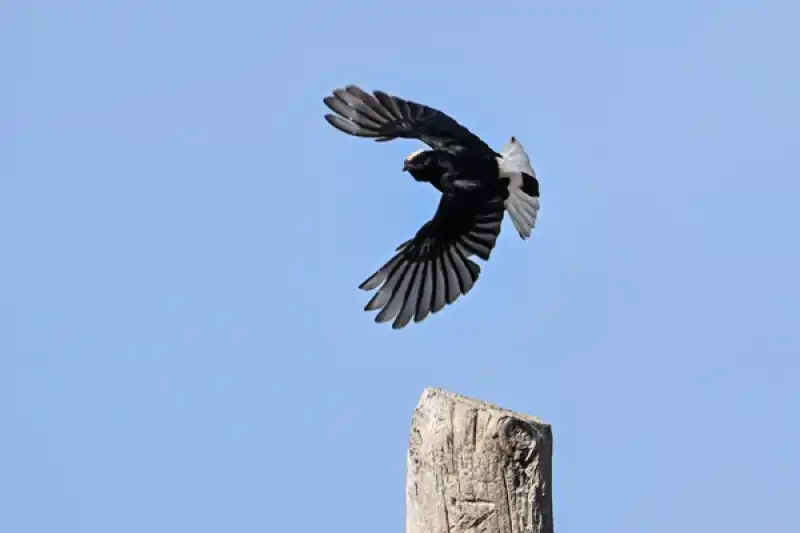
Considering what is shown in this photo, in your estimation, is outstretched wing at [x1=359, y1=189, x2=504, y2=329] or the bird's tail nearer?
outstretched wing at [x1=359, y1=189, x2=504, y2=329]

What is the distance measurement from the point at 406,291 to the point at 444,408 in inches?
164

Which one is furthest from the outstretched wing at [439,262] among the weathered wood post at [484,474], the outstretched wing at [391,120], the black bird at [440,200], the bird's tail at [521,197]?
the weathered wood post at [484,474]

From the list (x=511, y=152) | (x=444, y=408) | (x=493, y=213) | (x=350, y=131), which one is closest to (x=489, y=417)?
(x=444, y=408)

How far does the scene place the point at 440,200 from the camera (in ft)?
33.3

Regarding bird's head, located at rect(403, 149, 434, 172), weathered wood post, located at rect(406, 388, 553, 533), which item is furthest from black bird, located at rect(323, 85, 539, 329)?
weathered wood post, located at rect(406, 388, 553, 533)

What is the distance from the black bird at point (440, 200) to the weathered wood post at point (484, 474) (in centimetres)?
404

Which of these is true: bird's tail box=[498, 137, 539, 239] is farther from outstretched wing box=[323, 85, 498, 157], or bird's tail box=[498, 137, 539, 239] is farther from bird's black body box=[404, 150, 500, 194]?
outstretched wing box=[323, 85, 498, 157]

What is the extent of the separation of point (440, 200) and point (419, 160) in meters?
0.29

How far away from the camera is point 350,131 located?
9.31m

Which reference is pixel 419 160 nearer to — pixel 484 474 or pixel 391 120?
pixel 391 120

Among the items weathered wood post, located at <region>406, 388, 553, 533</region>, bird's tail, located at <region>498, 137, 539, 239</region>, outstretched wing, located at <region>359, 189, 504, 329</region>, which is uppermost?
bird's tail, located at <region>498, 137, 539, 239</region>

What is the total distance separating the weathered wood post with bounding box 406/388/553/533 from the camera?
209 inches

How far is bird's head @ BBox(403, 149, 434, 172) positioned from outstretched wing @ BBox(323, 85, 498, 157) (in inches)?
5.0

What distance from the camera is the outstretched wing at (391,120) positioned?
→ 9.33m
